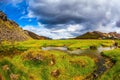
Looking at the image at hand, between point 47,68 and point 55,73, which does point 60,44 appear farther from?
point 55,73

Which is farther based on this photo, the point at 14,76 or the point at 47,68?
the point at 47,68

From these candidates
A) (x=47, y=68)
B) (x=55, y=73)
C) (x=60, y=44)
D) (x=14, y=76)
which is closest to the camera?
(x=14, y=76)

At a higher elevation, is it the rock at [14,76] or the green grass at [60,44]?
the green grass at [60,44]

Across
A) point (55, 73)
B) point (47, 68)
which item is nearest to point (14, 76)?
point (47, 68)

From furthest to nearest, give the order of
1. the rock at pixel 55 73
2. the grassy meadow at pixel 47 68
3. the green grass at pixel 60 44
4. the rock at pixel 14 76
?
the green grass at pixel 60 44 → the rock at pixel 55 73 → the grassy meadow at pixel 47 68 → the rock at pixel 14 76

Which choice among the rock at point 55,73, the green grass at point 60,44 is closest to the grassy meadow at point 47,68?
the rock at point 55,73

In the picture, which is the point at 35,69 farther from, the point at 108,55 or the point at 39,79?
the point at 108,55

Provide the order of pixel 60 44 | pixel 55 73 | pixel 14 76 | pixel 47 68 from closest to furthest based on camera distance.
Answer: pixel 14 76 → pixel 55 73 → pixel 47 68 → pixel 60 44

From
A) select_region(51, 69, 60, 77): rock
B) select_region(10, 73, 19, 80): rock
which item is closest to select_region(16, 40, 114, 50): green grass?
select_region(51, 69, 60, 77): rock

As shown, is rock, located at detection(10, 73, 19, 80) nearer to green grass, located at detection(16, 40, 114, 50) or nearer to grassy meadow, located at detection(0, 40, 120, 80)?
grassy meadow, located at detection(0, 40, 120, 80)

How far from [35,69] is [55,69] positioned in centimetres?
548

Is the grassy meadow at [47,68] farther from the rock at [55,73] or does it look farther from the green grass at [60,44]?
the green grass at [60,44]

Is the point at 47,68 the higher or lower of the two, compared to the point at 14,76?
higher

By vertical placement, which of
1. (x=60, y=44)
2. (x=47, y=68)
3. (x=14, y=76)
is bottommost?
(x=14, y=76)
